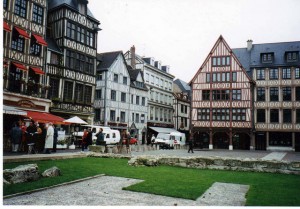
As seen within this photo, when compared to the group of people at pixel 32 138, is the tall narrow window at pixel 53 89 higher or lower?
higher

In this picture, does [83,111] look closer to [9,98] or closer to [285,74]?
[9,98]

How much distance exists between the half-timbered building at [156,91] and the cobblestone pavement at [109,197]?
92.0ft

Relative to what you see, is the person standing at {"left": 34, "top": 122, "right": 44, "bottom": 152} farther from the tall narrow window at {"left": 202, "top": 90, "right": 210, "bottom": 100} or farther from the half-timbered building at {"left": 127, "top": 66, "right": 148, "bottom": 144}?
the tall narrow window at {"left": 202, "top": 90, "right": 210, "bottom": 100}

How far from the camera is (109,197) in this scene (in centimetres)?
549

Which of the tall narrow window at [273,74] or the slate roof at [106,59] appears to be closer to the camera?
the tall narrow window at [273,74]

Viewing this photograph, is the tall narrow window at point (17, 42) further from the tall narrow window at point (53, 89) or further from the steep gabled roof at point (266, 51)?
the steep gabled roof at point (266, 51)

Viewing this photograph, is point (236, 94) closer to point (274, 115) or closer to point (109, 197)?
point (274, 115)

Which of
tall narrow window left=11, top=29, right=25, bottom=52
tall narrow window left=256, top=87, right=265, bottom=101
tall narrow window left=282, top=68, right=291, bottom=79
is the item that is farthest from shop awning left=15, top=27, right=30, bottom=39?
tall narrow window left=282, top=68, right=291, bottom=79

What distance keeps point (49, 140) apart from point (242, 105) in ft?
70.8

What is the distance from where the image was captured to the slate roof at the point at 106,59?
28844 mm

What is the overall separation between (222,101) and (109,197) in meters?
25.8

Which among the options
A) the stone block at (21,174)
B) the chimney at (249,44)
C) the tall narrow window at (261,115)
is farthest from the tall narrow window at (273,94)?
the stone block at (21,174)

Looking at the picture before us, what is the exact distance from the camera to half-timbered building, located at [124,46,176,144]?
117 ft

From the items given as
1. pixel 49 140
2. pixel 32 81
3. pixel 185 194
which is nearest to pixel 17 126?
pixel 49 140
